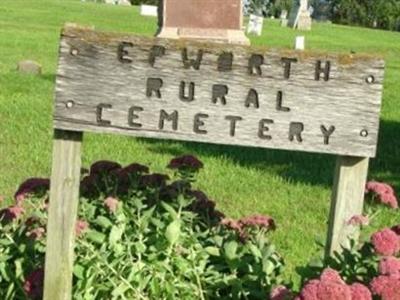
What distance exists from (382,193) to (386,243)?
27.3 inches

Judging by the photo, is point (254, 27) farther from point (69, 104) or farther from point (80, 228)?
point (69, 104)

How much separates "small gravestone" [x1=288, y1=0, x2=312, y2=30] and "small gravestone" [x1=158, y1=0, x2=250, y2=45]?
31542 millimetres

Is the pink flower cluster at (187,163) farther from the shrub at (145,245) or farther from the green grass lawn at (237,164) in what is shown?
the green grass lawn at (237,164)

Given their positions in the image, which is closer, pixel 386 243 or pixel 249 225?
pixel 386 243

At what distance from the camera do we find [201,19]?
10.0 meters

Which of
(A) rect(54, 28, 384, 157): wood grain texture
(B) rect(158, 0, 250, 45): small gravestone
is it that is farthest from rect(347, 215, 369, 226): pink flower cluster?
(B) rect(158, 0, 250, 45): small gravestone

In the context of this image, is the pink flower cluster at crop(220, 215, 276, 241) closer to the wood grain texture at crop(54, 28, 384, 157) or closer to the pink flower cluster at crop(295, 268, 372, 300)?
the wood grain texture at crop(54, 28, 384, 157)

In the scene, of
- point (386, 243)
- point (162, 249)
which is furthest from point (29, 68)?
point (386, 243)

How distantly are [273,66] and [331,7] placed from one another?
9201cm

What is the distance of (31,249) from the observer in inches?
150

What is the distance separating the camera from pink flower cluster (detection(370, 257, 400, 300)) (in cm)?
266

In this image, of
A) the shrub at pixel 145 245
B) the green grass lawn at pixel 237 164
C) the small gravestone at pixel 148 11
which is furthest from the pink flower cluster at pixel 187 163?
the small gravestone at pixel 148 11

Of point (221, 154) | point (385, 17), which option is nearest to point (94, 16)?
point (221, 154)

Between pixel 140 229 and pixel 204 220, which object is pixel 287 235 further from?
pixel 140 229
